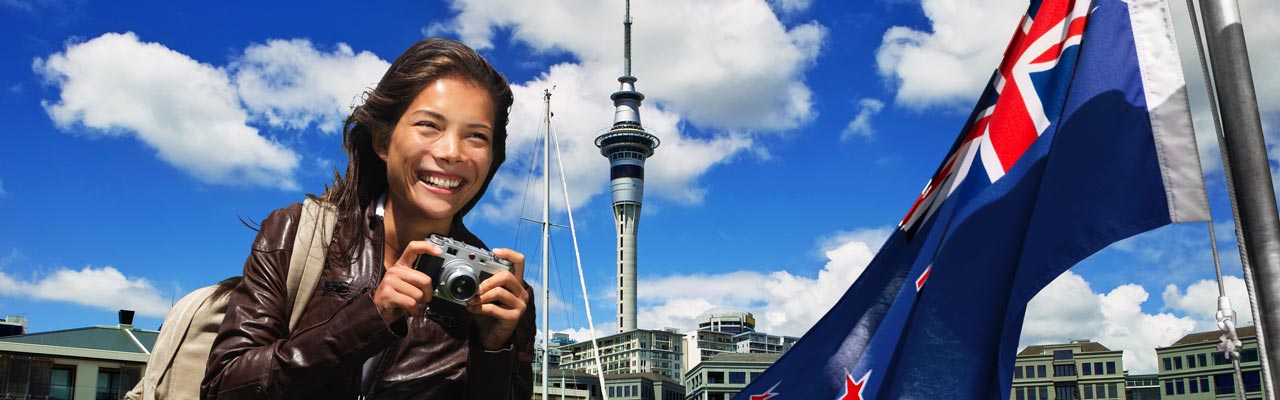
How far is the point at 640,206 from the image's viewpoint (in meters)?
149

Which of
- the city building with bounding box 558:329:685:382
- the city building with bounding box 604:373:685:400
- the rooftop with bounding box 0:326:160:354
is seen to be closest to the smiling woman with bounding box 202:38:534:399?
the rooftop with bounding box 0:326:160:354

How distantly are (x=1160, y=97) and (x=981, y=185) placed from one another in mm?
1243

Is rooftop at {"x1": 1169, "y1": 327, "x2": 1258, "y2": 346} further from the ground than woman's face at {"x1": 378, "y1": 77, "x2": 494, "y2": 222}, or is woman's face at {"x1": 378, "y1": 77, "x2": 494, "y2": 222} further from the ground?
rooftop at {"x1": 1169, "y1": 327, "x2": 1258, "y2": 346}

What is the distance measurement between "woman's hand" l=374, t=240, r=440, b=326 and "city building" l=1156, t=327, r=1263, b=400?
262ft

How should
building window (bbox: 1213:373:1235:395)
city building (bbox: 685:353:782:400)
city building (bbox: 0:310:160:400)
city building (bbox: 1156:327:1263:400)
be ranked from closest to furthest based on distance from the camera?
city building (bbox: 0:310:160:400), city building (bbox: 1156:327:1263:400), building window (bbox: 1213:373:1235:395), city building (bbox: 685:353:782:400)

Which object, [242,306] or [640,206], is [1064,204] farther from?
[640,206]

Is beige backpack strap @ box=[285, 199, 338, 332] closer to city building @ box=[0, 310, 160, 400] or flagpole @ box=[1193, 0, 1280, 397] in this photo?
flagpole @ box=[1193, 0, 1280, 397]

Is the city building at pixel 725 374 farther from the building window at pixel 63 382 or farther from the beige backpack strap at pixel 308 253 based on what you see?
the beige backpack strap at pixel 308 253

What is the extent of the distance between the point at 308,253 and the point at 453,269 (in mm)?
758

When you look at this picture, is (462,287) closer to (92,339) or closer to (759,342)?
(92,339)

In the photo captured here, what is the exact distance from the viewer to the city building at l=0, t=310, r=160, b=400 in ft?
128

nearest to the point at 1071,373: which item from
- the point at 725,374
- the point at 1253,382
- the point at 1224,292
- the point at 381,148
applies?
the point at 1253,382

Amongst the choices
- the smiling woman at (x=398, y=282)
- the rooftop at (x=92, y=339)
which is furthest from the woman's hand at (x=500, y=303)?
the rooftop at (x=92, y=339)

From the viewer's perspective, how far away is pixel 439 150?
11.2ft
